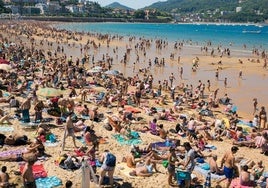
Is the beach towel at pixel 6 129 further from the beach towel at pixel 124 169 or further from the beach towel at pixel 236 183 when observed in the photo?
the beach towel at pixel 236 183

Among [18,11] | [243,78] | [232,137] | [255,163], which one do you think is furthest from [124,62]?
[18,11]

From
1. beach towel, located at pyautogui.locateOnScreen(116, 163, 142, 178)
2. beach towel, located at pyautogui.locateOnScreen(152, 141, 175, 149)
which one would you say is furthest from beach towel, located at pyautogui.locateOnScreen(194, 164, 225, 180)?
beach towel, located at pyautogui.locateOnScreen(116, 163, 142, 178)

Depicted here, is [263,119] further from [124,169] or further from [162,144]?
[124,169]

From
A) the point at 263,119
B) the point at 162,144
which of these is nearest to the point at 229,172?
the point at 162,144

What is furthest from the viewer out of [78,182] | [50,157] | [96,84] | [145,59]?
[145,59]

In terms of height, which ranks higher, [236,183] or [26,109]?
[26,109]

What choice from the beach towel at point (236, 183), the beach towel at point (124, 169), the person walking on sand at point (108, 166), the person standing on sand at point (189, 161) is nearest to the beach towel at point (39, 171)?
the person walking on sand at point (108, 166)

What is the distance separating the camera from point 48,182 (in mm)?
9555

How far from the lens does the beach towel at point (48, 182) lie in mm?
9357

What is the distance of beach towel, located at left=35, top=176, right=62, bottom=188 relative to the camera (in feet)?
30.7

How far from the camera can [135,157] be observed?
37.6ft

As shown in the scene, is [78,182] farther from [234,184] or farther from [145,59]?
[145,59]

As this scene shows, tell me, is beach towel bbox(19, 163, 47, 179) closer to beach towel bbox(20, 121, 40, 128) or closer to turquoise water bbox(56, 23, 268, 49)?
beach towel bbox(20, 121, 40, 128)

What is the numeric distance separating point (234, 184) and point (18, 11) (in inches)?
5775
